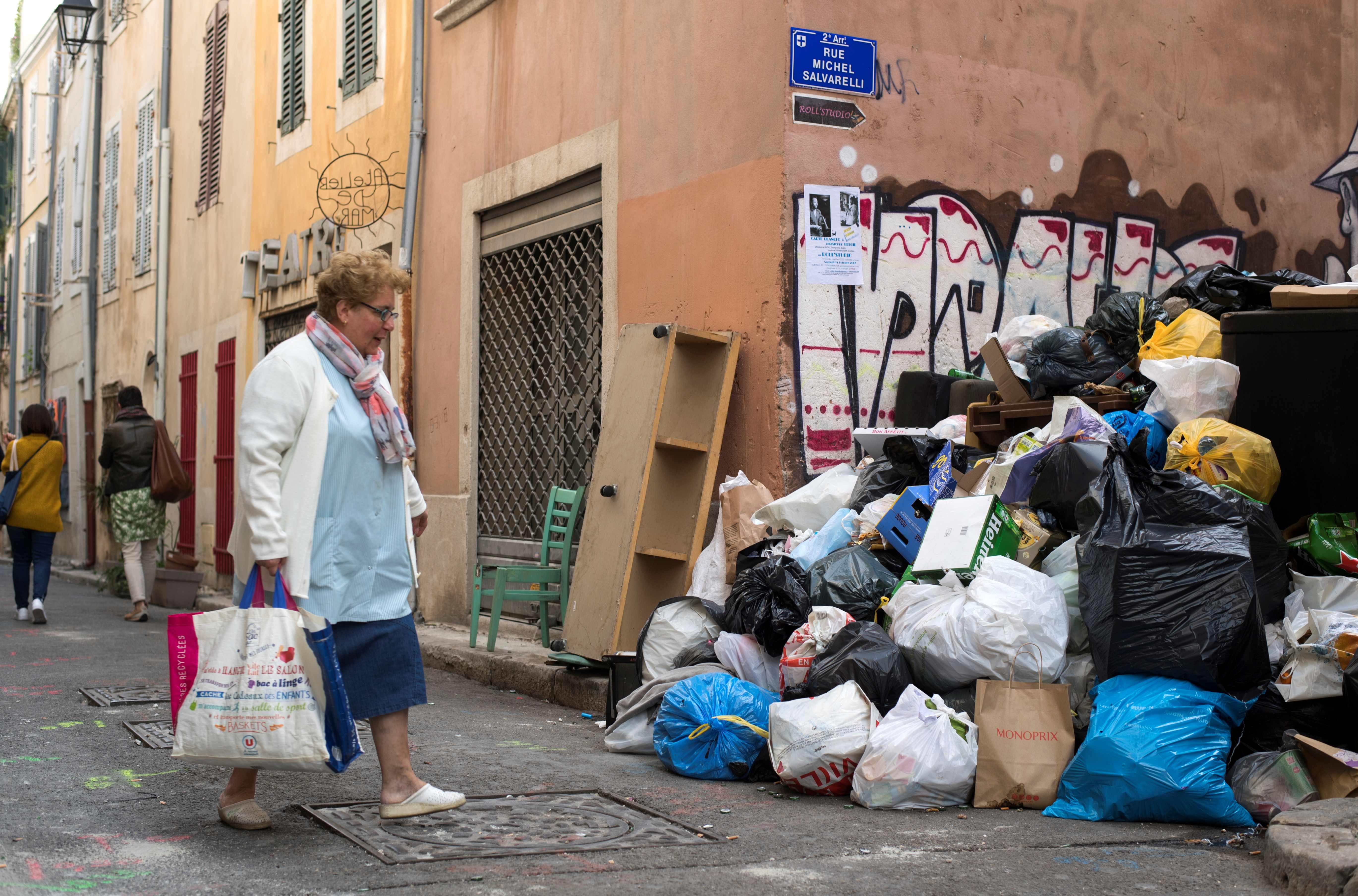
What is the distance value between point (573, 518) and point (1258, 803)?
13.6 feet

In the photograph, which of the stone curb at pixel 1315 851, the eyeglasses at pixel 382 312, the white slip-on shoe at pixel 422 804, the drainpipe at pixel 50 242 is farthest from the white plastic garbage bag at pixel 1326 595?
the drainpipe at pixel 50 242

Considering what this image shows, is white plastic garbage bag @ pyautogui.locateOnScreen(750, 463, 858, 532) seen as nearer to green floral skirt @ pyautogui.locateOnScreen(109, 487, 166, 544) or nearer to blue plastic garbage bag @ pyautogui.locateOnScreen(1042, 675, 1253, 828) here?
blue plastic garbage bag @ pyautogui.locateOnScreen(1042, 675, 1253, 828)

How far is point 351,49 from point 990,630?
8.16 metres

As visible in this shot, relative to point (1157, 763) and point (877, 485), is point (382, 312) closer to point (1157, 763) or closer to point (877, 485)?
point (1157, 763)

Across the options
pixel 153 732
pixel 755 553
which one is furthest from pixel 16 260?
pixel 755 553

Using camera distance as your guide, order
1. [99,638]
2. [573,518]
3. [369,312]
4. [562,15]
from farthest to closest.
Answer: [99,638], [562,15], [573,518], [369,312]

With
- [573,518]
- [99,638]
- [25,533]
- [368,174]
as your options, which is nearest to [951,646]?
[573,518]

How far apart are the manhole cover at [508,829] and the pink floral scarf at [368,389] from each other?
100 centimetres

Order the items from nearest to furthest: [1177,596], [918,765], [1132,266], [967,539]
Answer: [918,765], [1177,596], [967,539], [1132,266]

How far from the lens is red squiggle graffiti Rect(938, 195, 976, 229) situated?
21.4 feet

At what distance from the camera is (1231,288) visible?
20.5 feet

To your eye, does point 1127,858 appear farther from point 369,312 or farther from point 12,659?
point 12,659

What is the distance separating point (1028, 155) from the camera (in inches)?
267

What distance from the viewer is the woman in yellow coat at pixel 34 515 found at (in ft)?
31.7
